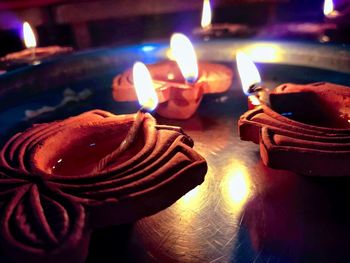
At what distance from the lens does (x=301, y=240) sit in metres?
1.25

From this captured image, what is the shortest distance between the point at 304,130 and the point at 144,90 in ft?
2.50

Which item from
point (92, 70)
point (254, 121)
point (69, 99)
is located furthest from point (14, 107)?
point (254, 121)

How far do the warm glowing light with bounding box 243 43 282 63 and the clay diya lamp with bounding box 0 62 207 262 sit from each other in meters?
1.52

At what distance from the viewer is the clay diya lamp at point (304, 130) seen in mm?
1316

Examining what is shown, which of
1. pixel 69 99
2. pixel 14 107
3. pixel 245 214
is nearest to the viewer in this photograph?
pixel 245 214

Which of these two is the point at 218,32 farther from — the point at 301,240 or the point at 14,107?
the point at 301,240

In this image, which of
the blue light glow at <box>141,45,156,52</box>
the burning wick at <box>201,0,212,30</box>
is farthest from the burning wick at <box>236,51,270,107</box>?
the burning wick at <box>201,0,212,30</box>

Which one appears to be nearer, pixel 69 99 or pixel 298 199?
pixel 298 199

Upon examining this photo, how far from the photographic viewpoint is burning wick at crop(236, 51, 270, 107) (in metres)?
1.85

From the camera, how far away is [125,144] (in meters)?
1.51

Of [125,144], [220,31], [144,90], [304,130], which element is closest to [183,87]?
[144,90]

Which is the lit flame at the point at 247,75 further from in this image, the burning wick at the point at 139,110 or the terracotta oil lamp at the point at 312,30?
the terracotta oil lamp at the point at 312,30

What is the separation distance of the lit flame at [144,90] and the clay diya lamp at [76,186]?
0.08 metres

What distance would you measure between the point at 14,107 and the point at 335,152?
6.14 ft
